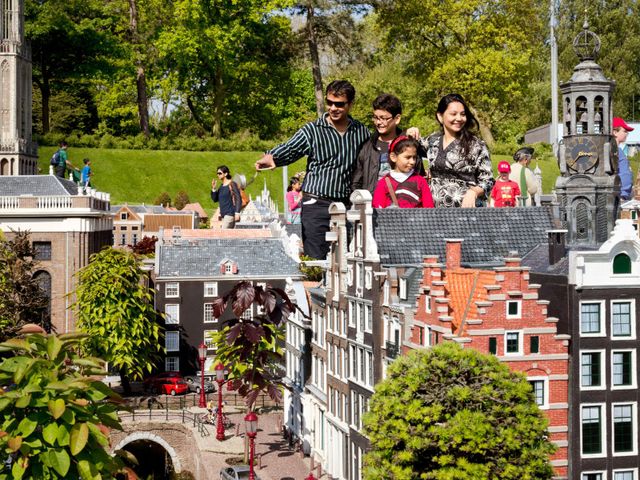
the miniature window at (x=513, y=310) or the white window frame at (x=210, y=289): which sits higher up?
the miniature window at (x=513, y=310)

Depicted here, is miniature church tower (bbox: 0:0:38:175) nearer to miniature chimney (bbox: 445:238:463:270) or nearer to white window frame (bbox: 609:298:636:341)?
miniature chimney (bbox: 445:238:463:270)

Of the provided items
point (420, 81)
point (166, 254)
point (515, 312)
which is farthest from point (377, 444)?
point (420, 81)

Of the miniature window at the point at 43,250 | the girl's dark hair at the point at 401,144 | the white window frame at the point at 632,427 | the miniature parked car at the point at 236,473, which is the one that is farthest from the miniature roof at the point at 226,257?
the girl's dark hair at the point at 401,144

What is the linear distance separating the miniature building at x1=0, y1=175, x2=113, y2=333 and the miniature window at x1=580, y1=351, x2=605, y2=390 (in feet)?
137

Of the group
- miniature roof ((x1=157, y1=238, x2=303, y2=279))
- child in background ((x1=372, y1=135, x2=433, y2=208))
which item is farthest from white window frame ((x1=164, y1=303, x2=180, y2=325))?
child in background ((x1=372, y1=135, x2=433, y2=208))

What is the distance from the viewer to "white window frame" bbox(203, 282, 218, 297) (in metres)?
66.1

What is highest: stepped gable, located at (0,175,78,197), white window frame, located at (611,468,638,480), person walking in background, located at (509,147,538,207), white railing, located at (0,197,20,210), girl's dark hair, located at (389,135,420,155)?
stepped gable, located at (0,175,78,197)

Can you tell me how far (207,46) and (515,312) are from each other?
6949 cm

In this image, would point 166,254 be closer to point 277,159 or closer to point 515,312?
point 515,312

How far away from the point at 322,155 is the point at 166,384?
46.8 metres

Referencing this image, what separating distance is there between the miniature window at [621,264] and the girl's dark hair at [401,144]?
41.5ft

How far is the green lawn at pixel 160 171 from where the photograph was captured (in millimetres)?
90062

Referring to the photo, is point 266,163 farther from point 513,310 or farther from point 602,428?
point 602,428

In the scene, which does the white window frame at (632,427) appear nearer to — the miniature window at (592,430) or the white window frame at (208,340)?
the miniature window at (592,430)
